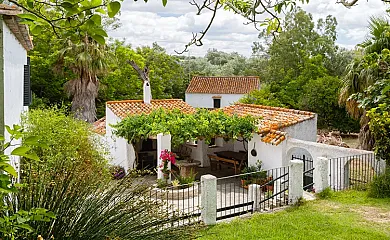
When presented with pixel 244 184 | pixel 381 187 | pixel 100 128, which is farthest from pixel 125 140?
pixel 381 187

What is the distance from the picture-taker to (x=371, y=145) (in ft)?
45.0

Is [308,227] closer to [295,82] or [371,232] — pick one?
[371,232]

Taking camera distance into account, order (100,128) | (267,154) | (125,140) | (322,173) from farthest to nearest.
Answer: (100,128), (125,140), (267,154), (322,173)

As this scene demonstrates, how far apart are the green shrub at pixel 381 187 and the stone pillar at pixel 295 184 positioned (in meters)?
1.98

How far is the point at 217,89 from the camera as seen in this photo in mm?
40375

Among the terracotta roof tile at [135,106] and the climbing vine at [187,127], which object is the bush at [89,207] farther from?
the terracotta roof tile at [135,106]

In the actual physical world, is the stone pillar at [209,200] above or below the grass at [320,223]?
above

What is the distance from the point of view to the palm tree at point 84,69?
22641 mm

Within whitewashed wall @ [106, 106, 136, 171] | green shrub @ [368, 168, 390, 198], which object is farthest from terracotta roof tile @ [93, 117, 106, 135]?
green shrub @ [368, 168, 390, 198]

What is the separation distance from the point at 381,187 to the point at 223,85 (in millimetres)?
29786

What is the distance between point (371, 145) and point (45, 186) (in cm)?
1212

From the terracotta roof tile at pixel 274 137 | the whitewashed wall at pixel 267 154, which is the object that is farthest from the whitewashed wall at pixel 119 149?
the terracotta roof tile at pixel 274 137

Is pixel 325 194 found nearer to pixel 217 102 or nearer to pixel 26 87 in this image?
pixel 26 87

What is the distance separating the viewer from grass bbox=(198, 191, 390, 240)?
837 centimetres
